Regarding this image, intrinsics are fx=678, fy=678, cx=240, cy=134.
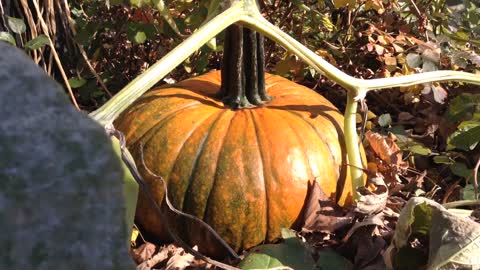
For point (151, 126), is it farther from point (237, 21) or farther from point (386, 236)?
point (386, 236)

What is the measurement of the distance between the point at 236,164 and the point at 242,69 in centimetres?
31

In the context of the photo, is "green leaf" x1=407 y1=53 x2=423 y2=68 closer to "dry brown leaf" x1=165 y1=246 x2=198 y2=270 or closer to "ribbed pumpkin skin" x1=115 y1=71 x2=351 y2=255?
"ribbed pumpkin skin" x1=115 y1=71 x2=351 y2=255

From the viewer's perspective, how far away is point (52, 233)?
0.52 metres

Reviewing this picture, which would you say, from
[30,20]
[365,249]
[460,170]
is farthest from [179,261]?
[30,20]

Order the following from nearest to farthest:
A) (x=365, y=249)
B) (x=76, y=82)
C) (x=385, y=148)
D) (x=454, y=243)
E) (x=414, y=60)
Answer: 1. (x=454, y=243)
2. (x=365, y=249)
3. (x=385, y=148)
4. (x=414, y=60)
5. (x=76, y=82)

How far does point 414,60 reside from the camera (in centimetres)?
215

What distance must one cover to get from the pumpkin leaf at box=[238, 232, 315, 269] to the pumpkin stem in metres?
0.45

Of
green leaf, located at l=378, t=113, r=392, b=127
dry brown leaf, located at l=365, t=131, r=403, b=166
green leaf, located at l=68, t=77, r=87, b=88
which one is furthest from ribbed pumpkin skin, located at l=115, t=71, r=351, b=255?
green leaf, located at l=68, t=77, r=87, b=88

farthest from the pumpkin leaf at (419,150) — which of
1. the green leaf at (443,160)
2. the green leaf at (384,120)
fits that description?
the green leaf at (384,120)

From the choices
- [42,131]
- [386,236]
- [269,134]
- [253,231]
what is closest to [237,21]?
[269,134]

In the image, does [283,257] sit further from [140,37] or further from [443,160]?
[140,37]

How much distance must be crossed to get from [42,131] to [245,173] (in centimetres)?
108

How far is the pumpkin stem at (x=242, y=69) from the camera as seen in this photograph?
5.78ft

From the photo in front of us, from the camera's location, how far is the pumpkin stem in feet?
5.78
